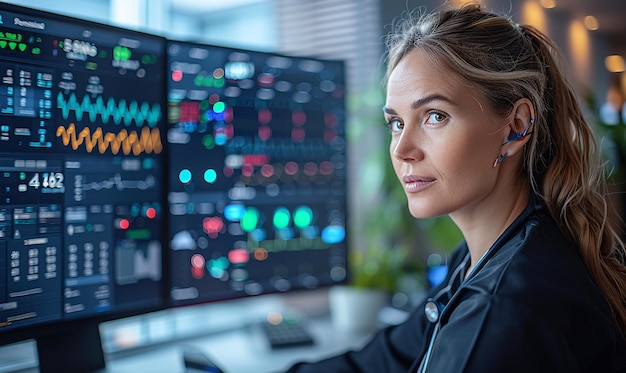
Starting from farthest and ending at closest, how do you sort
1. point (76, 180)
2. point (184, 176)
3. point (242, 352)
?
point (242, 352)
point (184, 176)
point (76, 180)

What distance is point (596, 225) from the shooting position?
114cm

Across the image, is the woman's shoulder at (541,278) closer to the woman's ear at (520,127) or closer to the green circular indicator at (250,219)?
the woman's ear at (520,127)

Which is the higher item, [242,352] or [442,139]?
[442,139]

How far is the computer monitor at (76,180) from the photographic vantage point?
3.62 ft

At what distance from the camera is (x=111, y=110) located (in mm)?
1266

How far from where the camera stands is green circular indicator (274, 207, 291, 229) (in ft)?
5.41

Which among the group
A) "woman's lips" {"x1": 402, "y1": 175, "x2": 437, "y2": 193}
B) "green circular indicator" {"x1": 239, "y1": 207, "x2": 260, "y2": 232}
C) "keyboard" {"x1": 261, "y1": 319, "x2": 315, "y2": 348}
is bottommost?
"keyboard" {"x1": 261, "y1": 319, "x2": 315, "y2": 348}

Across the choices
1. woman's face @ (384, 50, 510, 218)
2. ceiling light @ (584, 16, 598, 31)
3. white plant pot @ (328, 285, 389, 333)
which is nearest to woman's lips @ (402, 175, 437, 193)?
woman's face @ (384, 50, 510, 218)

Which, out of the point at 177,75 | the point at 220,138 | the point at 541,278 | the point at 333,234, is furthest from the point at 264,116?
the point at 541,278

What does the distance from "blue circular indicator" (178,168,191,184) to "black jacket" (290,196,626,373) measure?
29.4 inches

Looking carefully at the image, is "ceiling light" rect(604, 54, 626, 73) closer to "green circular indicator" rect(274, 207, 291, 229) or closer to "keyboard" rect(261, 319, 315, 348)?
"green circular indicator" rect(274, 207, 291, 229)

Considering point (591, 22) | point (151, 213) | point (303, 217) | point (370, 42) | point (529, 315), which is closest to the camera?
point (529, 315)

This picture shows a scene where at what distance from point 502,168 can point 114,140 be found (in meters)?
0.79

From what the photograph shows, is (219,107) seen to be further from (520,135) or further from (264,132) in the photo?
(520,135)
